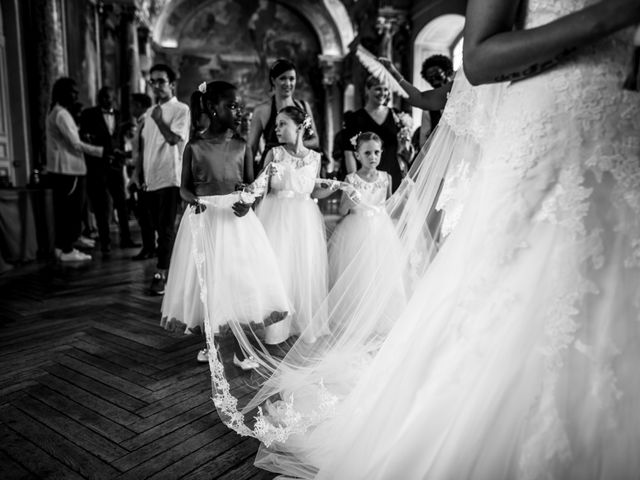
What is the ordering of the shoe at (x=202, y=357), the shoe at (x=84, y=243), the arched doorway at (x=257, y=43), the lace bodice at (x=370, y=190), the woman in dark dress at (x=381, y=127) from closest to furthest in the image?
the shoe at (x=202, y=357), the lace bodice at (x=370, y=190), the woman in dark dress at (x=381, y=127), the shoe at (x=84, y=243), the arched doorway at (x=257, y=43)

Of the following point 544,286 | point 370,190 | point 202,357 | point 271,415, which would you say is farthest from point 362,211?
point 544,286

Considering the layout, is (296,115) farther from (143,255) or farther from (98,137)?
(98,137)

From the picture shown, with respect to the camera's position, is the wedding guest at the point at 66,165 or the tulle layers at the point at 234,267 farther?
the wedding guest at the point at 66,165

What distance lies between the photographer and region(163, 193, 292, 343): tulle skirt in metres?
2.12

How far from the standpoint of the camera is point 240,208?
7.19 ft

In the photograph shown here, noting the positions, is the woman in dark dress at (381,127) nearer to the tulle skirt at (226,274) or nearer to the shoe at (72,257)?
the tulle skirt at (226,274)

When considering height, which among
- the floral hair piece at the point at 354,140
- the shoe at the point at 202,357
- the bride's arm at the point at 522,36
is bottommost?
the shoe at the point at 202,357

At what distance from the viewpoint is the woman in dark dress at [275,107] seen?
2.75 meters

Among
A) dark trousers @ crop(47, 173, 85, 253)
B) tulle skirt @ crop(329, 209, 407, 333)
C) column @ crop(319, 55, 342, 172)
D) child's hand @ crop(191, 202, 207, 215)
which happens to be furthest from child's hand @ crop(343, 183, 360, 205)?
column @ crop(319, 55, 342, 172)

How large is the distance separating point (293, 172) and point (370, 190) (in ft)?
1.68

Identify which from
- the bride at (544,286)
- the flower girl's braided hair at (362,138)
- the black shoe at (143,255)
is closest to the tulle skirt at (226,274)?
the flower girl's braided hair at (362,138)

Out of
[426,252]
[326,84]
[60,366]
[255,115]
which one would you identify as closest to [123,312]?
[60,366]

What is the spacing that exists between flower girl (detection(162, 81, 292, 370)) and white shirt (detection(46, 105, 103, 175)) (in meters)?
3.53

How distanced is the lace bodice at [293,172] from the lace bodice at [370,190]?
28 centimetres
